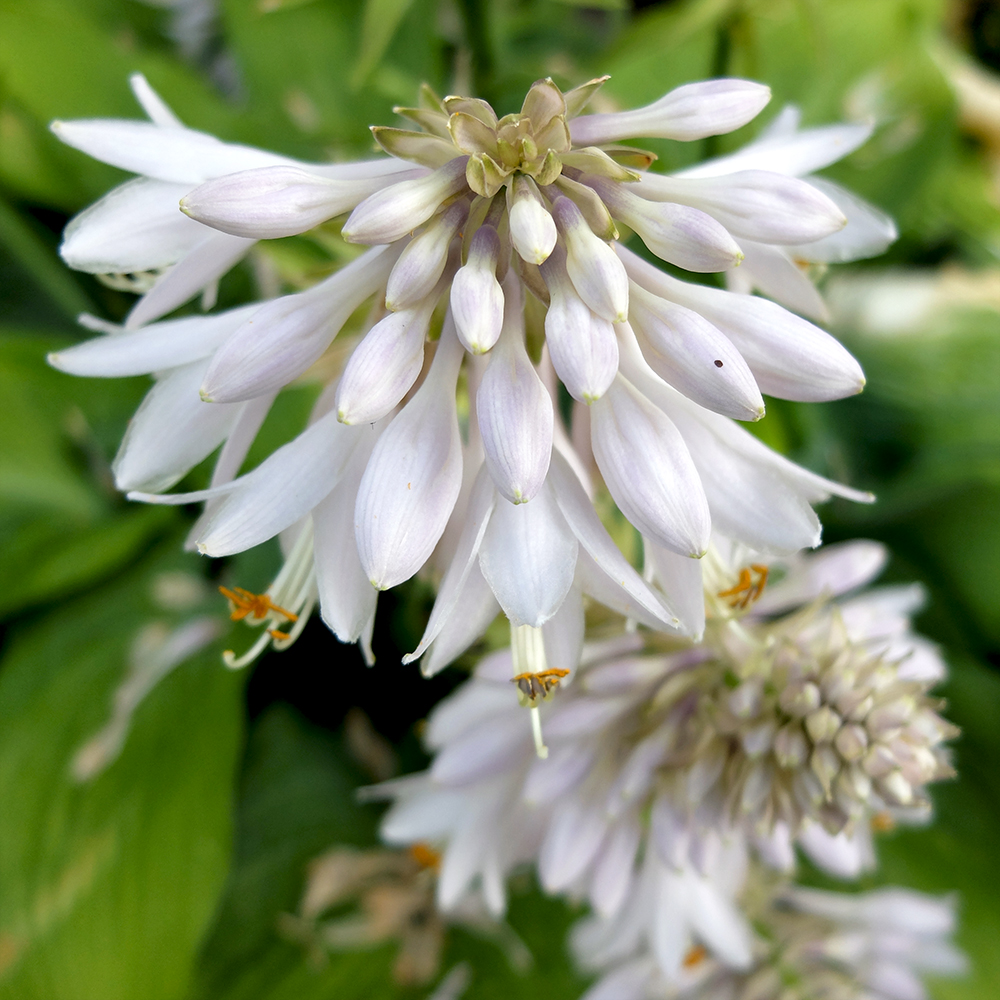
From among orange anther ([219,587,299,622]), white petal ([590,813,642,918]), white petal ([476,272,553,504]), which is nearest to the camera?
white petal ([476,272,553,504])

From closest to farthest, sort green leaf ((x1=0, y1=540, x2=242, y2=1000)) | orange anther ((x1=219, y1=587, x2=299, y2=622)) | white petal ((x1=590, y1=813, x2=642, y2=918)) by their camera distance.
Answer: orange anther ((x1=219, y1=587, x2=299, y2=622)) → white petal ((x1=590, y1=813, x2=642, y2=918)) → green leaf ((x1=0, y1=540, x2=242, y2=1000))

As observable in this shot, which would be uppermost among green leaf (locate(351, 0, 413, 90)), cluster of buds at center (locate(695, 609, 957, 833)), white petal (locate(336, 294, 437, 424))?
green leaf (locate(351, 0, 413, 90))

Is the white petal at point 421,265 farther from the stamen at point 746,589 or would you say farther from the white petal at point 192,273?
the stamen at point 746,589

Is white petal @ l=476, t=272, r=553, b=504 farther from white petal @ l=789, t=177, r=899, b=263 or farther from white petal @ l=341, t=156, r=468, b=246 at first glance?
white petal @ l=789, t=177, r=899, b=263

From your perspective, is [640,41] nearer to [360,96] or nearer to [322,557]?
[360,96]

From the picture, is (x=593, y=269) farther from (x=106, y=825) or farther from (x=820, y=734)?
(x=106, y=825)

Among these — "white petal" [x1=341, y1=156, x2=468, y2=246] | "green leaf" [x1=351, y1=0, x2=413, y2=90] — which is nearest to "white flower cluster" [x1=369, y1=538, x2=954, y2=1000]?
"white petal" [x1=341, y1=156, x2=468, y2=246]

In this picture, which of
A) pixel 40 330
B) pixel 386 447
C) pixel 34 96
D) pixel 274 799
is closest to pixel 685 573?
pixel 386 447
